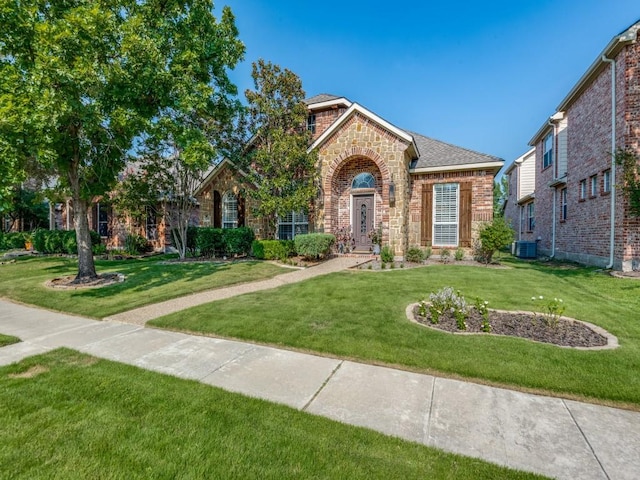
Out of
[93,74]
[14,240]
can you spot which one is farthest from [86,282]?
[14,240]

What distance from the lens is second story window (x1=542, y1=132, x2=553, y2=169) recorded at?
16625 millimetres

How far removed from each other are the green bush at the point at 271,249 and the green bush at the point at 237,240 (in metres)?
1.31

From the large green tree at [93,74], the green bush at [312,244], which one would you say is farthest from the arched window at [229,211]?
the large green tree at [93,74]

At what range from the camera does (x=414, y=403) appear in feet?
9.76

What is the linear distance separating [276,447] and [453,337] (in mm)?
3144

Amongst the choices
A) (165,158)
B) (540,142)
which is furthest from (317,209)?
(540,142)

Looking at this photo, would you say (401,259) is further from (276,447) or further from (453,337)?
(276,447)

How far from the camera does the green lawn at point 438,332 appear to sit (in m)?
3.43

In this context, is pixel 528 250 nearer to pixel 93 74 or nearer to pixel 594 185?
pixel 594 185

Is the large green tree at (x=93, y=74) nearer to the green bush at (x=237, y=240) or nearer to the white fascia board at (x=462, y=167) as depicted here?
the green bush at (x=237, y=240)

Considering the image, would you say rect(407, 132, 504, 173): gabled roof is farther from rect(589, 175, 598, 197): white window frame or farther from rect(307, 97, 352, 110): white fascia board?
rect(307, 97, 352, 110): white fascia board

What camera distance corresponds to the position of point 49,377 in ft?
11.2

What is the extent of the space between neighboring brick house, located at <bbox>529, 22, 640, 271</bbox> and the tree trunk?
53.8 ft

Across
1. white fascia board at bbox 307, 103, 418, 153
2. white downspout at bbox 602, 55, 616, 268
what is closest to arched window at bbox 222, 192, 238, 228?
white fascia board at bbox 307, 103, 418, 153
